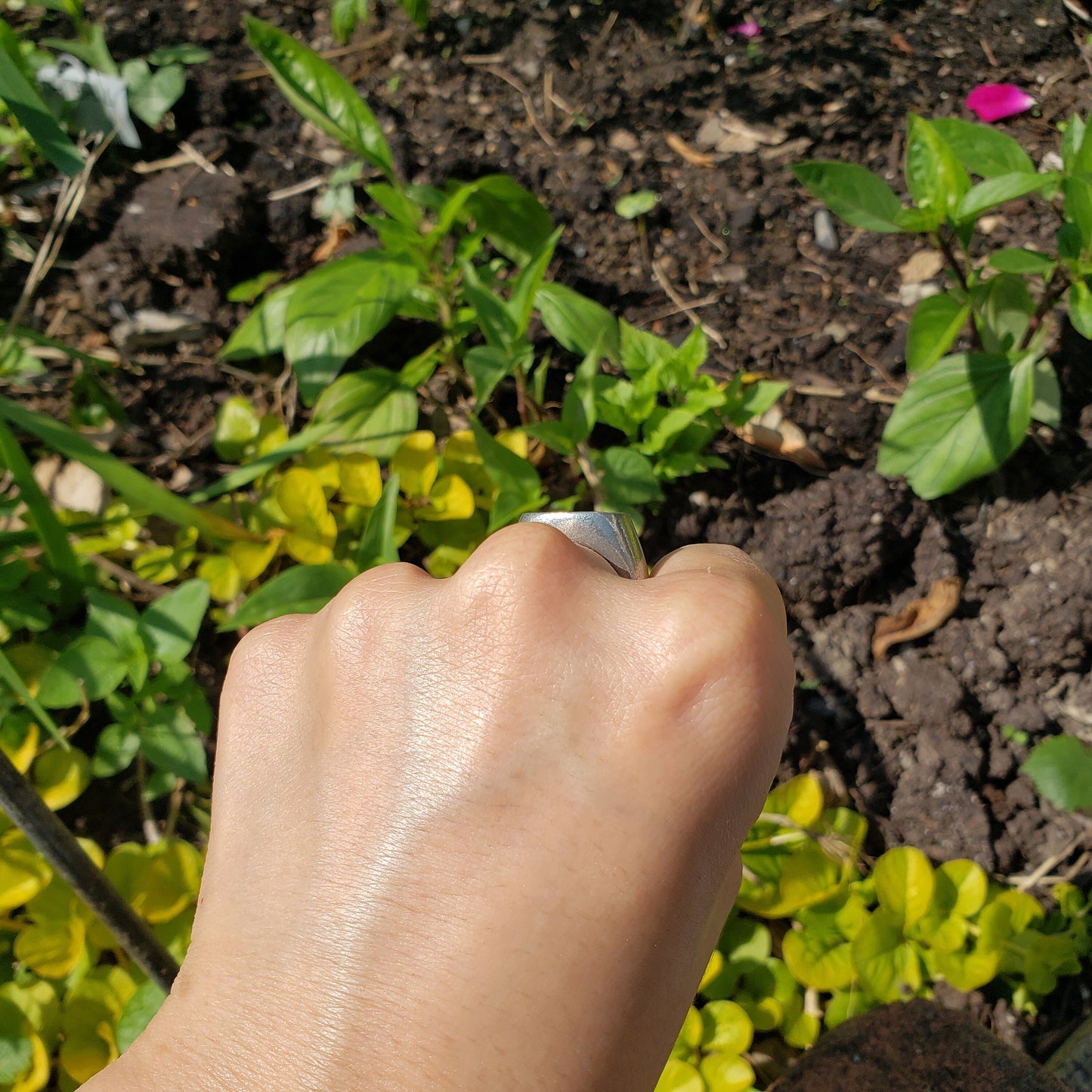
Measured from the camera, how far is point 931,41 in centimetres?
256

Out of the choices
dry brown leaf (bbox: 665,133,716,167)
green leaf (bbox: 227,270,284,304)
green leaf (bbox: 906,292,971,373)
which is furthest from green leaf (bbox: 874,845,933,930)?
green leaf (bbox: 227,270,284,304)

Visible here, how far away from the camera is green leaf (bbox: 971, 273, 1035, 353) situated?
1.91 m

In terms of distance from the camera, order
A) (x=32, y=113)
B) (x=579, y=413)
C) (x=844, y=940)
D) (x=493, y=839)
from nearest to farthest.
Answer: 1. (x=493, y=839)
2. (x=32, y=113)
3. (x=844, y=940)
4. (x=579, y=413)

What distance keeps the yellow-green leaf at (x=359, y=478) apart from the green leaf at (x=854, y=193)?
1.13m

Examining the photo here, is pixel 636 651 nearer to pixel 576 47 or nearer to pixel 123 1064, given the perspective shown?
pixel 123 1064

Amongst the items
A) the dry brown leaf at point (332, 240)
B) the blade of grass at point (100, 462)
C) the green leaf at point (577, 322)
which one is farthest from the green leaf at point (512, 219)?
the blade of grass at point (100, 462)

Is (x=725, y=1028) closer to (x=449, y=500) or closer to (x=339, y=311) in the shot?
(x=449, y=500)

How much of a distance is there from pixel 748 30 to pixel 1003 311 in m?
1.38

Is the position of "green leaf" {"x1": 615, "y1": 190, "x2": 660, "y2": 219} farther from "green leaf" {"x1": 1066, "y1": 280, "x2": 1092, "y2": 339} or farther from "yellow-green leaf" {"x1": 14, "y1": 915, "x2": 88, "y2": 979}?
"yellow-green leaf" {"x1": 14, "y1": 915, "x2": 88, "y2": 979}

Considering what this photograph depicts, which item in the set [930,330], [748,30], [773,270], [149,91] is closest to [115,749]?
[930,330]

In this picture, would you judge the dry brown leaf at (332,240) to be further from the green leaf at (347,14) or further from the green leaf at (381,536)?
the green leaf at (381,536)

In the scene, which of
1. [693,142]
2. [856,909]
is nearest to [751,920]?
[856,909]

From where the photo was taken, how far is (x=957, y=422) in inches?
72.4

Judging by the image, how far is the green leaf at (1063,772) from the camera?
1.52 metres
